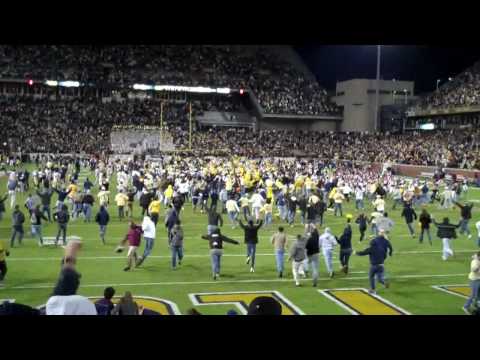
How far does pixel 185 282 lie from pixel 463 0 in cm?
897

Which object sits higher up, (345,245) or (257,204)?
(257,204)

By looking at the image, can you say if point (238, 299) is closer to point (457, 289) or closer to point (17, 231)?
point (457, 289)

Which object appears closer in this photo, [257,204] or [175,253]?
[175,253]

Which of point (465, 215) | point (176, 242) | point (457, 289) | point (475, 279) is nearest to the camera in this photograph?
point (475, 279)

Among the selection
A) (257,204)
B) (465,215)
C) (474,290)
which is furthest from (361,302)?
(257,204)

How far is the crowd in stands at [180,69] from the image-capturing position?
61438mm

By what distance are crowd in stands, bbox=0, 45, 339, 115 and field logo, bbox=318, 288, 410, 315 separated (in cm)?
5449

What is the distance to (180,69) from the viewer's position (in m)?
67.8

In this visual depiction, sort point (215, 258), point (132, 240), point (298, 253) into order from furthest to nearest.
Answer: point (132, 240) → point (215, 258) → point (298, 253)

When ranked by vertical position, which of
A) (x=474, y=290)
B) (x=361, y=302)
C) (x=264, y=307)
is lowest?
(x=361, y=302)

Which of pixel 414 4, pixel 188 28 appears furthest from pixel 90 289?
pixel 414 4

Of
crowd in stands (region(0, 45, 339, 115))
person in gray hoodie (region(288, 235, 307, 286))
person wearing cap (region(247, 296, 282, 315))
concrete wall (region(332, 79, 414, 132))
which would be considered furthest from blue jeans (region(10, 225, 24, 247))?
concrete wall (region(332, 79, 414, 132))

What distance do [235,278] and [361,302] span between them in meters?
3.14

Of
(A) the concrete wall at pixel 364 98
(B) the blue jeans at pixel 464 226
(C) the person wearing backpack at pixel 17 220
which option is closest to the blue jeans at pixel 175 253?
(C) the person wearing backpack at pixel 17 220
